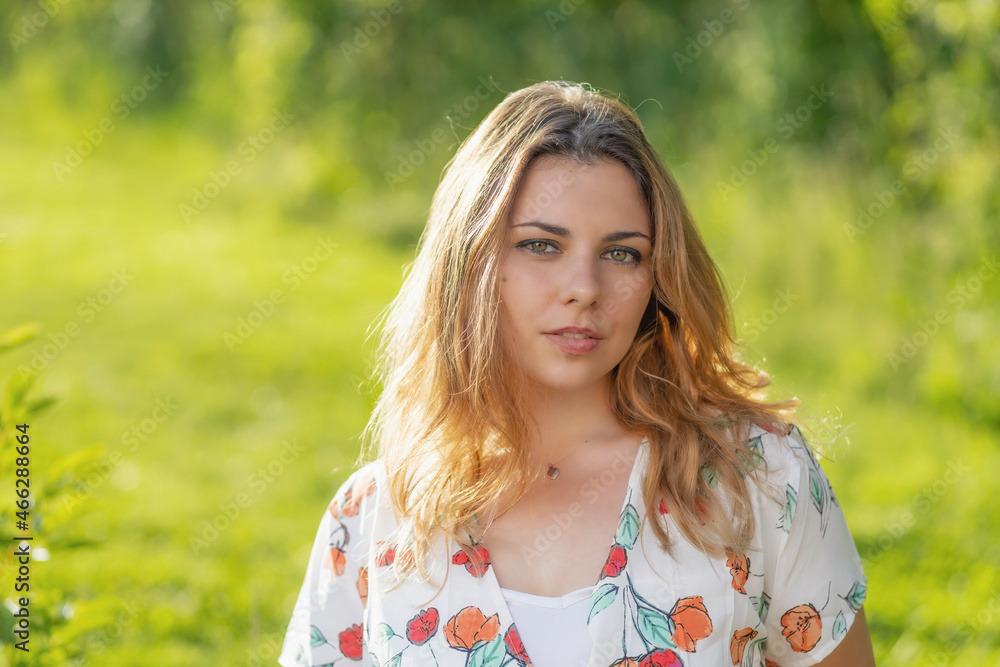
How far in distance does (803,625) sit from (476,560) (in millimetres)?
609

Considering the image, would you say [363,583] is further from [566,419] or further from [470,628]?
[566,419]

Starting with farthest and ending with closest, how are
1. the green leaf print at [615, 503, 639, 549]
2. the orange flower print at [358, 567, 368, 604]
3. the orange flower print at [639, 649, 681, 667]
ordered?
the orange flower print at [358, 567, 368, 604] < the green leaf print at [615, 503, 639, 549] < the orange flower print at [639, 649, 681, 667]

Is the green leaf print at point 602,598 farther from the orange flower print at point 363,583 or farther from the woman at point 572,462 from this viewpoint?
the orange flower print at point 363,583

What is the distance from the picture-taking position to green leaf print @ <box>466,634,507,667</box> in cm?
167

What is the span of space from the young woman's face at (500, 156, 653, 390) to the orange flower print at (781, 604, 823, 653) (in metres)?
0.56

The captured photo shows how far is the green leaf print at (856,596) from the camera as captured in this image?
68.3 inches

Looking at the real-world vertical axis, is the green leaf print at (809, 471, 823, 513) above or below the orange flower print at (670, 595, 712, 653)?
above

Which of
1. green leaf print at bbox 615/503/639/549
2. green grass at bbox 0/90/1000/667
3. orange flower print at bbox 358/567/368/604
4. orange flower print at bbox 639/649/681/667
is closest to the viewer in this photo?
orange flower print at bbox 639/649/681/667

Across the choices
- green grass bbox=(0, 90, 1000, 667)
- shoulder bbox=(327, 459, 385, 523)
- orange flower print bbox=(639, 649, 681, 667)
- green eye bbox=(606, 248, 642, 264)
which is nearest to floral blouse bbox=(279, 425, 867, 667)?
orange flower print bbox=(639, 649, 681, 667)

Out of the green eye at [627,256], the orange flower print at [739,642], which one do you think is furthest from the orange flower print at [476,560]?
the green eye at [627,256]

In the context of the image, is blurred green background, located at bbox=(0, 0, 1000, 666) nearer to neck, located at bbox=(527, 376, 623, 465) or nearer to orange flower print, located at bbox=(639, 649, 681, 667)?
neck, located at bbox=(527, 376, 623, 465)

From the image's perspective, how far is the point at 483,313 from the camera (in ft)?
6.02

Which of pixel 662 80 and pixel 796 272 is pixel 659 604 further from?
pixel 662 80

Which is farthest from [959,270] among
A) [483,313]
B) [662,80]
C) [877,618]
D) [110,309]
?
[110,309]
